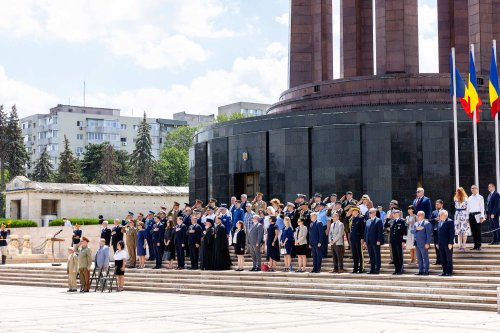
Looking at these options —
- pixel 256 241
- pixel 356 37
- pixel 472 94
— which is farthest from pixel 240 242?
pixel 356 37

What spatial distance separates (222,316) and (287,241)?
22.2 ft

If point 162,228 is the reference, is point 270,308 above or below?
below

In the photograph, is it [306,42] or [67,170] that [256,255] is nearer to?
[306,42]

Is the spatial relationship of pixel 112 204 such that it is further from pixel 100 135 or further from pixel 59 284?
pixel 100 135

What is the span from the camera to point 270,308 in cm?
1772

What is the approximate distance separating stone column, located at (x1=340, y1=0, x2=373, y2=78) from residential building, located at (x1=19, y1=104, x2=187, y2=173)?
83.0m

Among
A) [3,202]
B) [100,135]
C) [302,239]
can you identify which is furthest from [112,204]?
[100,135]

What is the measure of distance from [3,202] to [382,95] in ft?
192

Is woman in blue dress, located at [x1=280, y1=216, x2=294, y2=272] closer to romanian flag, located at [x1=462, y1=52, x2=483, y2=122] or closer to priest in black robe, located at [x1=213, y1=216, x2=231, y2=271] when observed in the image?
priest in black robe, located at [x1=213, y1=216, x2=231, y2=271]

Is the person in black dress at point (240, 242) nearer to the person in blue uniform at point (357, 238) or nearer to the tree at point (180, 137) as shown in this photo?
the person in blue uniform at point (357, 238)

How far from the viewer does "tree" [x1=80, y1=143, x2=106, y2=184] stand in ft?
296

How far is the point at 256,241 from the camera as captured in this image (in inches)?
918

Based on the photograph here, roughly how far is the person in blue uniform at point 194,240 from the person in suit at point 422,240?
7719mm

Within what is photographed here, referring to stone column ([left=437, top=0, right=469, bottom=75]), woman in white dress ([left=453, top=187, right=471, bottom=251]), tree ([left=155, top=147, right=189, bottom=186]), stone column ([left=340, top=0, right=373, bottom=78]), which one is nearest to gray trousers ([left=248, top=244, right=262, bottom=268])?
woman in white dress ([left=453, top=187, right=471, bottom=251])
